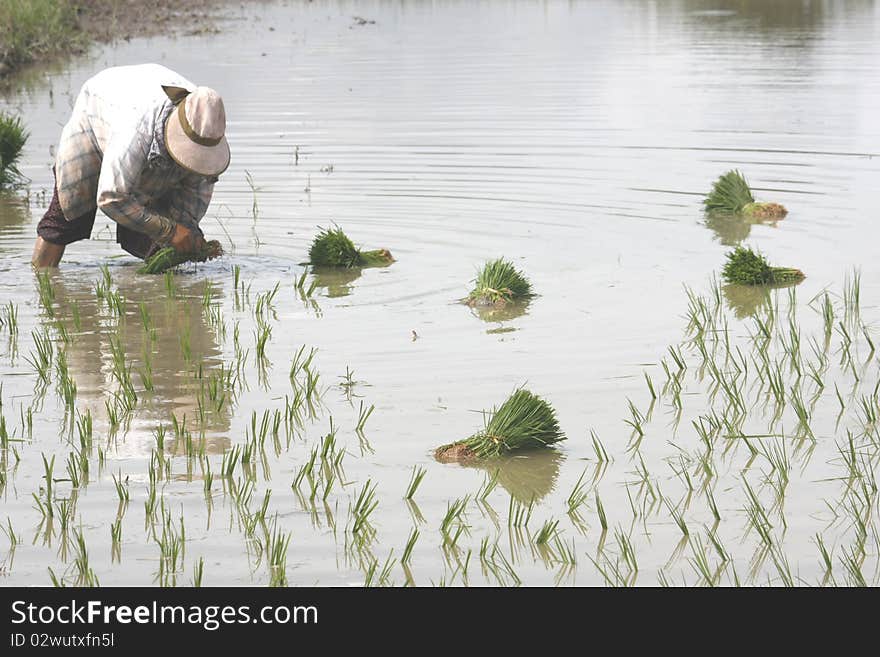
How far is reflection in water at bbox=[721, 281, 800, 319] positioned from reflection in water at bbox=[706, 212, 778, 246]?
1.19 metres

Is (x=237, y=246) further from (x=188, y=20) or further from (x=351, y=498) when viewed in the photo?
(x=188, y=20)

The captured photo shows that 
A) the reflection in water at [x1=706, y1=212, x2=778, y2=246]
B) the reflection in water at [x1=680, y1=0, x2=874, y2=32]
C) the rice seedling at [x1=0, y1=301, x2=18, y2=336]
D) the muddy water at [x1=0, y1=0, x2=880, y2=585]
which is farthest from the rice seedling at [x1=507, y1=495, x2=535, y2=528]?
the reflection in water at [x1=680, y1=0, x2=874, y2=32]

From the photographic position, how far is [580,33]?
23906 mm

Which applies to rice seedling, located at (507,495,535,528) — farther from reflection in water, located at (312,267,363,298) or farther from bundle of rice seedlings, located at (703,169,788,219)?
bundle of rice seedlings, located at (703,169,788,219)

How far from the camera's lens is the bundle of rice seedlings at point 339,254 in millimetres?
7945

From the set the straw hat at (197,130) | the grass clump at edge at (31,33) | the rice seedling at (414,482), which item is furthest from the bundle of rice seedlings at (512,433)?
the grass clump at edge at (31,33)

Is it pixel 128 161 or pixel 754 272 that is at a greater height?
pixel 128 161

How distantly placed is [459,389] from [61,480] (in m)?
1.70

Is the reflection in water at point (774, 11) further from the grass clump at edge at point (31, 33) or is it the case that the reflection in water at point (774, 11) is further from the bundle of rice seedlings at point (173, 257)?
the bundle of rice seedlings at point (173, 257)

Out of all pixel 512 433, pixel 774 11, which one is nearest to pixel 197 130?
pixel 512 433

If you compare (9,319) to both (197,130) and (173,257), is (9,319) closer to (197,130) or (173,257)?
(173,257)

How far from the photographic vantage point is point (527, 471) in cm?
459

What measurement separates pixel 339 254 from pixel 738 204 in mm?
2891
